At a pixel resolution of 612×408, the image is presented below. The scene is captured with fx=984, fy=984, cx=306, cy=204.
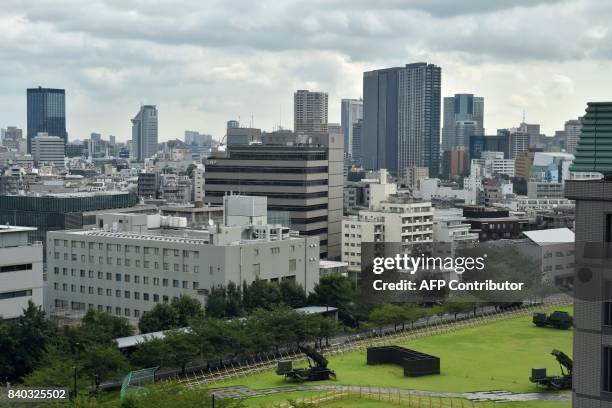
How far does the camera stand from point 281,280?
4697 centimetres

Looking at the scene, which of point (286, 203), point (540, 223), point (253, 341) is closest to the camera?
point (253, 341)

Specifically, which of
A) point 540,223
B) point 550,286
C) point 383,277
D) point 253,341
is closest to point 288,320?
point 253,341

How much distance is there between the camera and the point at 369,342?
4066 centimetres

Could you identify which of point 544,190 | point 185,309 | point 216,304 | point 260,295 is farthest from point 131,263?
point 544,190

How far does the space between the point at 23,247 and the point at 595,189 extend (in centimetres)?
2743

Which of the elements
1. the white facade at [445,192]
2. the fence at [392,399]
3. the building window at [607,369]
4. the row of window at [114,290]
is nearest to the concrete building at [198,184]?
the white facade at [445,192]

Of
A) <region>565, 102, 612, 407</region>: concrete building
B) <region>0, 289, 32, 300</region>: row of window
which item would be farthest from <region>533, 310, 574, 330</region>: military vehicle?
<region>565, 102, 612, 407</region>: concrete building

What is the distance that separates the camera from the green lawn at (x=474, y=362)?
3256 centimetres

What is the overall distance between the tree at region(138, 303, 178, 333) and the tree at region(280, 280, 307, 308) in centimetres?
705

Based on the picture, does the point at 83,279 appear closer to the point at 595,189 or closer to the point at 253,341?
the point at 253,341

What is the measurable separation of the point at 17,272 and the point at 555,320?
23213 millimetres

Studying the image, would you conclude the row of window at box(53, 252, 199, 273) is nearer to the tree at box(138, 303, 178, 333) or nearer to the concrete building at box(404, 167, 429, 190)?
the tree at box(138, 303, 178, 333)

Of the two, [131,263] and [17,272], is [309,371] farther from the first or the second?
[131,263]

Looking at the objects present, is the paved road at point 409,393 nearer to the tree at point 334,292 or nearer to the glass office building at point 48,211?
the tree at point 334,292
